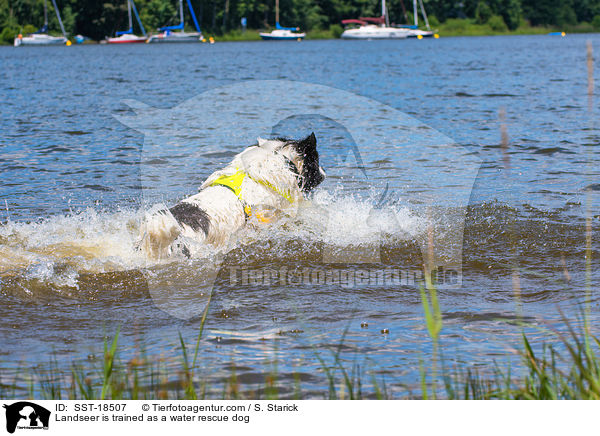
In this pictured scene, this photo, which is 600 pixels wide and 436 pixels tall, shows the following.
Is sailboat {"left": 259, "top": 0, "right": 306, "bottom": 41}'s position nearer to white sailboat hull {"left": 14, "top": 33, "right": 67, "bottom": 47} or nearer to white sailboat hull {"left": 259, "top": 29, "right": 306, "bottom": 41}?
white sailboat hull {"left": 259, "top": 29, "right": 306, "bottom": 41}

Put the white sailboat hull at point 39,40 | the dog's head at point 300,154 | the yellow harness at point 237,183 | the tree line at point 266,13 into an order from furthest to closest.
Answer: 1. the tree line at point 266,13
2. the white sailboat hull at point 39,40
3. the dog's head at point 300,154
4. the yellow harness at point 237,183

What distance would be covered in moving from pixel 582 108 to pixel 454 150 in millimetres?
6169

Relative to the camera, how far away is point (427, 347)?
14.2 ft

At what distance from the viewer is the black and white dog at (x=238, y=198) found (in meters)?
5.51

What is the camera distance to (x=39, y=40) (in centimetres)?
7031

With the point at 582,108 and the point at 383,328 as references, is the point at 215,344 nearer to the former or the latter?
the point at 383,328

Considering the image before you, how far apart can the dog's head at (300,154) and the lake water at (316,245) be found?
1.54 feet

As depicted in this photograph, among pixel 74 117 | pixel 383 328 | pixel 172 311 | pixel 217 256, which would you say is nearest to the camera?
pixel 383 328

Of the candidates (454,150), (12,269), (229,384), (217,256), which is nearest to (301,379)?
(229,384)

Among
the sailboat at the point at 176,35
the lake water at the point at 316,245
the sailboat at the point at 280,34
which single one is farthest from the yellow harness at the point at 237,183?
the sailboat at the point at 280,34

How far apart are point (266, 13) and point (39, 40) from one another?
985 inches

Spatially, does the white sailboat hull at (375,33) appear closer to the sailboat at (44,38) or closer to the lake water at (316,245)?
the sailboat at (44,38)

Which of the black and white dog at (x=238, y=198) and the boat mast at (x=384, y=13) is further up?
the boat mast at (x=384, y=13)
